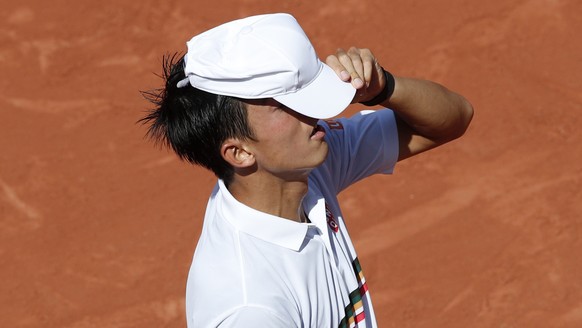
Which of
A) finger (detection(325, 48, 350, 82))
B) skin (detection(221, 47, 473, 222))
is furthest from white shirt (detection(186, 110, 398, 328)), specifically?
finger (detection(325, 48, 350, 82))

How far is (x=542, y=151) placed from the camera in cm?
692

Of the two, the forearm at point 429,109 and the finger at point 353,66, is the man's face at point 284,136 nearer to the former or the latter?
the finger at point 353,66

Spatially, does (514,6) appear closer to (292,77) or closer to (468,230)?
(468,230)

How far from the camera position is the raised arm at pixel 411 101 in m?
3.16

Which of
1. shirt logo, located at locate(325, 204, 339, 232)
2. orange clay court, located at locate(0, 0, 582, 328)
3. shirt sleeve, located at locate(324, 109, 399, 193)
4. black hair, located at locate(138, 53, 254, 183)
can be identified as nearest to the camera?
black hair, located at locate(138, 53, 254, 183)

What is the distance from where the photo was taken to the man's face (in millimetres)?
2938

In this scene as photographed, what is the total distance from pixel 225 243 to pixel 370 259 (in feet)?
11.8

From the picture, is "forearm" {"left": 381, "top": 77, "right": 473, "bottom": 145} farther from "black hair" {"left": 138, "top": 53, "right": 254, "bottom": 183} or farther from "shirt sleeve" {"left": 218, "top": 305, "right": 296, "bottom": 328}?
"shirt sleeve" {"left": 218, "top": 305, "right": 296, "bottom": 328}

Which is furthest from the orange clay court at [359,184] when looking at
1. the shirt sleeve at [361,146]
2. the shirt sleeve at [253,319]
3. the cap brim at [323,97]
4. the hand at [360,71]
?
the shirt sleeve at [253,319]

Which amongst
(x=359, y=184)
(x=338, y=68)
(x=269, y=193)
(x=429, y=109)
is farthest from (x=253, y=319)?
(x=359, y=184)

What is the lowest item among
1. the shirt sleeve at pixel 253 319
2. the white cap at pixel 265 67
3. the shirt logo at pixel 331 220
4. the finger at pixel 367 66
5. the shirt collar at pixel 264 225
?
the shirt sleeve at pixel 253 319

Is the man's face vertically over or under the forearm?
over

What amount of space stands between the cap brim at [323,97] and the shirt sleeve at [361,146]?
49cm

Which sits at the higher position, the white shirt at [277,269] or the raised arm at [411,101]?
the raised arm at [411,101]
